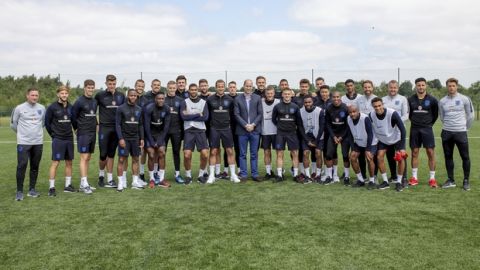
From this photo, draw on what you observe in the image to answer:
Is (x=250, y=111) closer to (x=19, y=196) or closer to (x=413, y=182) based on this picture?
(x=413, y=182)

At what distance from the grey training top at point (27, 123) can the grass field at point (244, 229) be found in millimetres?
992

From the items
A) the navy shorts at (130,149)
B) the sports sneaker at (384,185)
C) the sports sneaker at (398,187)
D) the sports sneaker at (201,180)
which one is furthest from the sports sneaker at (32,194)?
the sports sneaker at (398,187)

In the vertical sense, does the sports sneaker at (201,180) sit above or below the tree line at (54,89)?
below

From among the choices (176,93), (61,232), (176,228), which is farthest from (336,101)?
(61,232)

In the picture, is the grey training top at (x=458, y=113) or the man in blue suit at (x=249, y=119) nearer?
the grey training top at (x=458, y=113)

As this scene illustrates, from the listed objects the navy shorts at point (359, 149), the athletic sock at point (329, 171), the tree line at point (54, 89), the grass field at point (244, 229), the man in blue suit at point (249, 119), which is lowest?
the grass field at point (244, 229)

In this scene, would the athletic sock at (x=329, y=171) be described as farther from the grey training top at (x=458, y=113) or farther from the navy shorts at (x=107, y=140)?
the navy shorts at (x=107, y=140)

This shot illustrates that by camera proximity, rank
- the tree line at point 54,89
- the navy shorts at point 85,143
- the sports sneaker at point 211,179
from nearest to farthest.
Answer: the navy shorts at point 85,143
the sports sneaker at point 211,179
the tree line at point 54,89

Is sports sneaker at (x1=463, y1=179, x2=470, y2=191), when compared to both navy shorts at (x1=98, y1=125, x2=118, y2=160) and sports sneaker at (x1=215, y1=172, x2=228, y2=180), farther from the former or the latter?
navy shorts at (x1=98, y1=125, x2=118, y2=160)

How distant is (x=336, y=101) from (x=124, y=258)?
4951mm

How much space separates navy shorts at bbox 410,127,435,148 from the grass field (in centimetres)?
87

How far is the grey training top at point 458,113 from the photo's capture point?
7383mm

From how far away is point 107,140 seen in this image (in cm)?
763

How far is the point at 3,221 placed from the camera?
554 cm
